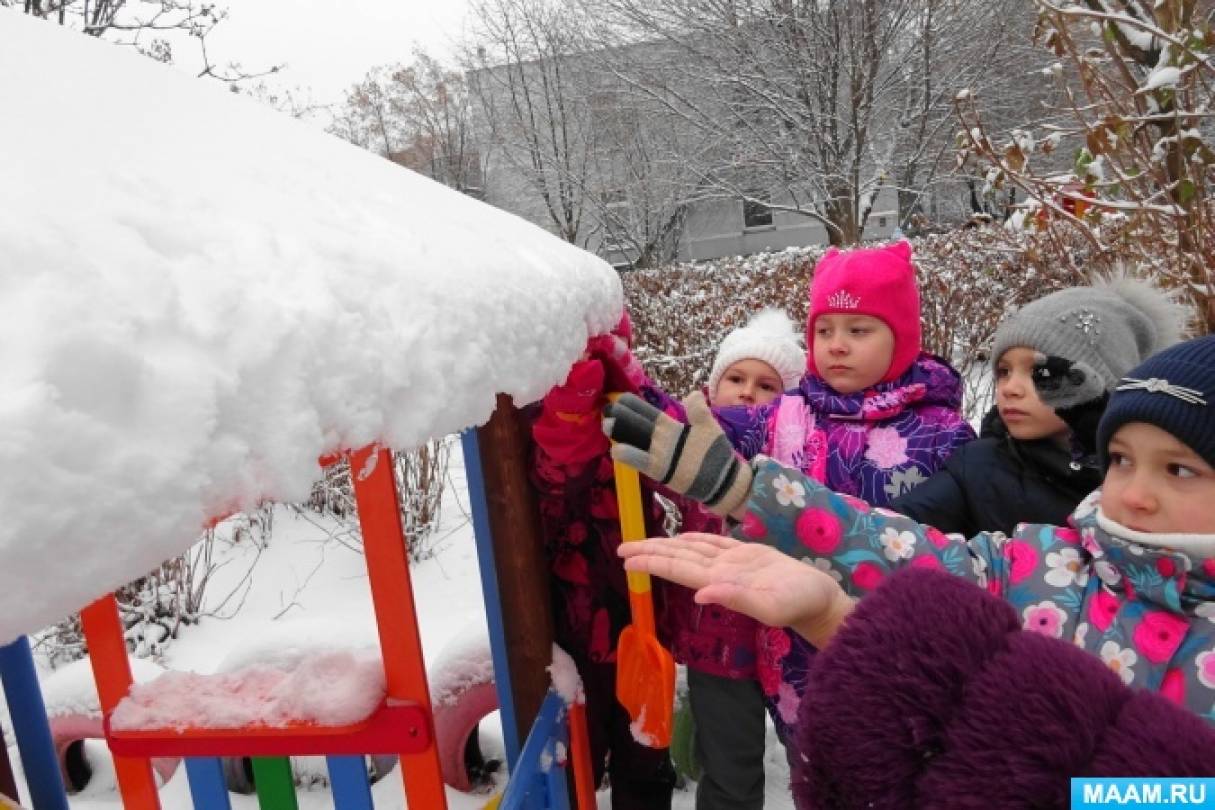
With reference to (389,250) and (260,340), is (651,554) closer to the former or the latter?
(389,250)

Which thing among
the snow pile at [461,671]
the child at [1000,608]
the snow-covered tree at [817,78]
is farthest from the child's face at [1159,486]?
the snow-covered tree at [817,78]

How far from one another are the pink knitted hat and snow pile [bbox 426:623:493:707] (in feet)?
4.81

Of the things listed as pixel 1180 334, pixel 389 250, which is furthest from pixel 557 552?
pixel 1180 334

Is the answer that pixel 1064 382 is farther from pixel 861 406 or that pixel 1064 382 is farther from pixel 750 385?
pixel 750 385

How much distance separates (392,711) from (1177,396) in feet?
4.18

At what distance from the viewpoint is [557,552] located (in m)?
1.89

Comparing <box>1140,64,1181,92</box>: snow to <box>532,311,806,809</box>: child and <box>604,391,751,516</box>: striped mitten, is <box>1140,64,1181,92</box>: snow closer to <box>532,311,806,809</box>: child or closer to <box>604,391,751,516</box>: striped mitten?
<box>532,311,806,809</box>: child

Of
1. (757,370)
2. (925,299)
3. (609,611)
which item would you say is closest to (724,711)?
(609,611)

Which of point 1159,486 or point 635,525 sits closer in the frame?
point 1159,486

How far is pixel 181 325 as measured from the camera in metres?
0.46

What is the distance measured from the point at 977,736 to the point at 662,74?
13215 millimetres

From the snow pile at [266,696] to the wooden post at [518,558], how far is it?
0.37 meters

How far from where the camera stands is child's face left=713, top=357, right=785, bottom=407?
2.25 metres

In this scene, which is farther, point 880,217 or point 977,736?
point 880,217
